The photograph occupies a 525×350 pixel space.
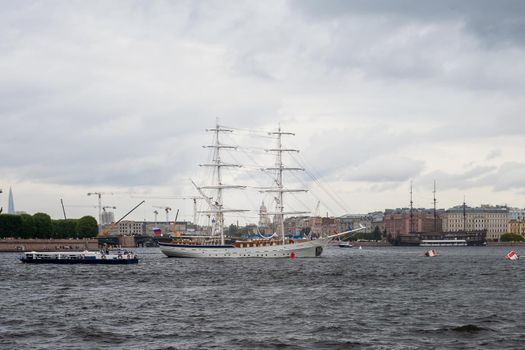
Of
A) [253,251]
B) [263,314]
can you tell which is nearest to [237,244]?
[253,251]

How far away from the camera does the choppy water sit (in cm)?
3850

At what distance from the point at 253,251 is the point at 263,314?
283 feet

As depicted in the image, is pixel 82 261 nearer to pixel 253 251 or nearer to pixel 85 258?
pixel 85 258

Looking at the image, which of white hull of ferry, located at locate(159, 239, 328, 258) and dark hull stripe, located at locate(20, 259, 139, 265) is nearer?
dark hull stripe, located at locate(20, 259, 139, 265)

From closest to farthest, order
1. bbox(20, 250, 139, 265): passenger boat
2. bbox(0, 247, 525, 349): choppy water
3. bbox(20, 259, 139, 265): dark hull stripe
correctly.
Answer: bbox(0, 247, 525, 349): choppy water → bbox(20, 259, 139, 265): dark hull stripe → bbox(20, 250, 139, 265): passenger boat

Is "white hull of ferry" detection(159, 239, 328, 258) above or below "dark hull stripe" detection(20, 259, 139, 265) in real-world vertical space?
above

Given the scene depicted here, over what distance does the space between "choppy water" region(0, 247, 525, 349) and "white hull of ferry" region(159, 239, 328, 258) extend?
56.3 m

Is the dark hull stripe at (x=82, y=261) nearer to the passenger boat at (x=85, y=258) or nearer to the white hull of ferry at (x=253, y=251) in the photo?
the passenger boat at (x=85, y=258)

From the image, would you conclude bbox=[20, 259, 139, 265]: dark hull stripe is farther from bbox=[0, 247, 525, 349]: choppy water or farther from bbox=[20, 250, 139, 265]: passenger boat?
bbox=[0, 247, 525, 349]: choppy water

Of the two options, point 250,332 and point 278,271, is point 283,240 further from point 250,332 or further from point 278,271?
point 250,332

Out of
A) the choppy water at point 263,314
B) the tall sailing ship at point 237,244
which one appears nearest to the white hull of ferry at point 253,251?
the tall sailing ship at point 237,244

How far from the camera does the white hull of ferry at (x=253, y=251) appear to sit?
440ft

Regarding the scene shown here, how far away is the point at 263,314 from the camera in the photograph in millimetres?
48156

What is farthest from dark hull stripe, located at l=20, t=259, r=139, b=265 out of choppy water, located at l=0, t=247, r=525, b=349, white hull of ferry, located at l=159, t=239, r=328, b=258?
choppy water, located at l=0, t=247, r=525, b=349
